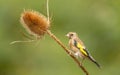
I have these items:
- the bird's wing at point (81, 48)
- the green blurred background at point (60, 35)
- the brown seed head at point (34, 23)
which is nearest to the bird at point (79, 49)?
the bird's wing at point (81, 48)

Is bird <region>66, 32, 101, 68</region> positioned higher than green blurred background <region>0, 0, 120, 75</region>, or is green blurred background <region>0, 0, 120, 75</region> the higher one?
green blurred background <region>0, 0, 120, 75</region>

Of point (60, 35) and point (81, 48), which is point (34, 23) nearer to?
point (81, 48)

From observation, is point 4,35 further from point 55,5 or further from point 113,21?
point 113,21

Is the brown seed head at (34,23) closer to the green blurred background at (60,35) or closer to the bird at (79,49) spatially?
the bird at (79,49)

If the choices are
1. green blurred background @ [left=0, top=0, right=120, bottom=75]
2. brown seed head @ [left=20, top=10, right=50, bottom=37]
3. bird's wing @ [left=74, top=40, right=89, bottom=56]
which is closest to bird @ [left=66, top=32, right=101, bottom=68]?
bird's wing @ [left=74, top=40, right=89, bottom=56]

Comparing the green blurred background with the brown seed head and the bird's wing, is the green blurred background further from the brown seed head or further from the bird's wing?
the brown seed head

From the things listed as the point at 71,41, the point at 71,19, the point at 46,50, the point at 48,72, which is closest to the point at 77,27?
the point at 71,19

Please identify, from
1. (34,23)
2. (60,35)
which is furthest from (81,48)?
(60,35)
